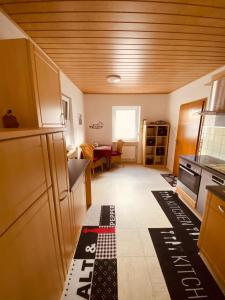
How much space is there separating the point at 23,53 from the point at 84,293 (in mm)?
2015

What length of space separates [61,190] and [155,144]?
161 inches

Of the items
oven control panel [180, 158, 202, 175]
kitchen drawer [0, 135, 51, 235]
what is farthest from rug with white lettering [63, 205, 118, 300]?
oven control panel [180, 158, 202, 175]

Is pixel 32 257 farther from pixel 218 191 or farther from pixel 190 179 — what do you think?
pixel 190 179

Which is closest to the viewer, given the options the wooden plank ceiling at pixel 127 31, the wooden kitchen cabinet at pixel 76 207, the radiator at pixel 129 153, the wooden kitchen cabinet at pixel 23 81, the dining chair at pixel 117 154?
the wooden kitchen cabinet at pixel 23 81

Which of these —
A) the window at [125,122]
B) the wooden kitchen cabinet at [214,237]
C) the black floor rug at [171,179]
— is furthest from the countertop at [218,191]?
the window at [125,122]

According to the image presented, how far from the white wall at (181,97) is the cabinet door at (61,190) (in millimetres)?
2960

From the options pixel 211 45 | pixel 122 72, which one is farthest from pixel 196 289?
pixel 122 72

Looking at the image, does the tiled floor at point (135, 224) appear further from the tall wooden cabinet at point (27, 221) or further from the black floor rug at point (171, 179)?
the tall wooden cabinet at point (27, 221)

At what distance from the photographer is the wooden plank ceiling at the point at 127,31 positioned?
1134 mm

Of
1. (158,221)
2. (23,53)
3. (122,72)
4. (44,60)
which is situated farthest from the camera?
(122,72)

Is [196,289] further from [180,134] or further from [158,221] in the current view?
[180,134]

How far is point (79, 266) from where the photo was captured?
1.54 meters

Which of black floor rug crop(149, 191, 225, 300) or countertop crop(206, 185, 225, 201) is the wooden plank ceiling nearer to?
countertop crop(206, 185, 225, 201)

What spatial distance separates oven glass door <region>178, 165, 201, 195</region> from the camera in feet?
7.29
